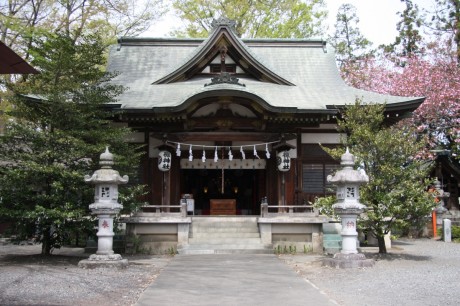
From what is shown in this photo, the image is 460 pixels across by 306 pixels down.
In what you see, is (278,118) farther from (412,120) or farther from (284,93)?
(412,120)

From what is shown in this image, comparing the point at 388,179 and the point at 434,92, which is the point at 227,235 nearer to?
the point at 388,179

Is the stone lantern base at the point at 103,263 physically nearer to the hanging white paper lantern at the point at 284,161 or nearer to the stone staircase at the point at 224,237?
the stone staircase at the point at 224,237

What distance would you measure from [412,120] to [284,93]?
13.0 m

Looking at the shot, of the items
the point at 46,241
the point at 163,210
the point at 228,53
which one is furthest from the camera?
the point at 228,53

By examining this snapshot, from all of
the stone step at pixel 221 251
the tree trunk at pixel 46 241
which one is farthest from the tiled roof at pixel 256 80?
the tree trunk at pixel 46 241

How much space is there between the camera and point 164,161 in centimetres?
1694

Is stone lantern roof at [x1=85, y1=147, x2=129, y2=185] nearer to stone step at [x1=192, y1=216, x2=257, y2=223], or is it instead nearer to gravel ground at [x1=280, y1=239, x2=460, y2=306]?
stone step at [x1=192, y1=216, x2=257, y2=223]

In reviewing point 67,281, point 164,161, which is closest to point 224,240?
point 164,161

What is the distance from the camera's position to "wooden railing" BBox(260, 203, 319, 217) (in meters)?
15.8

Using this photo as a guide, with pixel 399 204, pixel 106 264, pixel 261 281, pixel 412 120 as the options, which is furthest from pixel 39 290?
pixel 412 120

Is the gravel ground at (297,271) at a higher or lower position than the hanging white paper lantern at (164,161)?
lower

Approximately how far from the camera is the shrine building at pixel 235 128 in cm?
1585

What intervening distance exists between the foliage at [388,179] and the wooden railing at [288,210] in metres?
2.21

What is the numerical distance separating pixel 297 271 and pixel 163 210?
725 cm
